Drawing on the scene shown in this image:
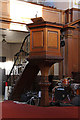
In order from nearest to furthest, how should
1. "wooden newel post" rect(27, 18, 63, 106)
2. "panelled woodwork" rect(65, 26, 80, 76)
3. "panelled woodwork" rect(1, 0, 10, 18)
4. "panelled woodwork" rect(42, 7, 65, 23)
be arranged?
"wooden newel post" rect(27, 18, 63, 106)
"panelled woodwork" rect(1, 0, 10, 18)
"panelled woodwork" rect(65, 26, 80, 76)
"panelled woodwork" rect(42, 7, 65, 23)

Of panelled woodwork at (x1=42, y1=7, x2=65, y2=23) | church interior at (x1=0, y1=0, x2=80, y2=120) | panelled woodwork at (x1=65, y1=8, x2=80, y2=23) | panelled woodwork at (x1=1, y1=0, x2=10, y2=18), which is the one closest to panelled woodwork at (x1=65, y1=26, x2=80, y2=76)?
church interior at (x1=0, y1=0, x2=80, y2=120)

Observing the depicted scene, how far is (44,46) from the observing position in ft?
11.3

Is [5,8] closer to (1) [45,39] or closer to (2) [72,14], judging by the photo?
(2) [72,14]

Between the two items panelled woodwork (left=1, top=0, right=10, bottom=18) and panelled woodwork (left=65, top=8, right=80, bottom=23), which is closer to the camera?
panelled woodwork (left=1, top=0, right=10, bottom=18)

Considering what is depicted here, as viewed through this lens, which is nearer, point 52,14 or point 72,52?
point 72,52

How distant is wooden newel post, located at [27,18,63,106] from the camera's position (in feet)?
11.3

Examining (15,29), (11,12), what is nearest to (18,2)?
(11,12)

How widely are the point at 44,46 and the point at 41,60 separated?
0.24m

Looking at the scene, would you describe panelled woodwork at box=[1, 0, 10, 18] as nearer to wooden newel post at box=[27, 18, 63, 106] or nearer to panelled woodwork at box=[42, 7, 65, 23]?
panelled woodwork at box=[42, 7, 65, 23]

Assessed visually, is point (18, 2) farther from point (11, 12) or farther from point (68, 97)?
point (68, 97)

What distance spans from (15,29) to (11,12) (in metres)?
0.63

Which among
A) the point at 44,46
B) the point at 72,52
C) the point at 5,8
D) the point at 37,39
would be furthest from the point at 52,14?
the point at 44,46

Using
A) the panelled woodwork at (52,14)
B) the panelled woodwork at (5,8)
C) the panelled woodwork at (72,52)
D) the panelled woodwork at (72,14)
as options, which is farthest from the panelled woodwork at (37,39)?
the panelled woodwork at (72,14)

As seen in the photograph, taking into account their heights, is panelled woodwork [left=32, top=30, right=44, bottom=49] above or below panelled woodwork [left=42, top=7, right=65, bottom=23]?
below
